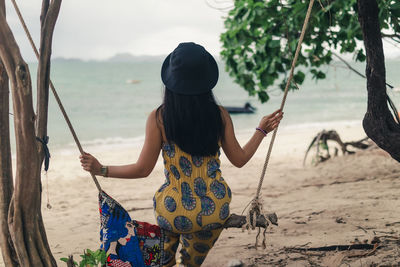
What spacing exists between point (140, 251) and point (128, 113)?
59.5ft

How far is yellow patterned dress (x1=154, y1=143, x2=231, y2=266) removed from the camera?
6.26 ft

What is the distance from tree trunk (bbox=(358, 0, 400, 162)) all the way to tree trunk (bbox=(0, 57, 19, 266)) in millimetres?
1701

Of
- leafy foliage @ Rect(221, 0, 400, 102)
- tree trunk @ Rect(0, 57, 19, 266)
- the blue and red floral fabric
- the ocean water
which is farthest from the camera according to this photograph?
the ocean water

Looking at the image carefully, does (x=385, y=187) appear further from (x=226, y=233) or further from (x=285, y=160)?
(x=285, y=160)

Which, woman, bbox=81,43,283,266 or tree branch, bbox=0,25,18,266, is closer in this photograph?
woman, bbox=81,43,283,266

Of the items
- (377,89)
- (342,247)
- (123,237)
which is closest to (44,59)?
(123,237)

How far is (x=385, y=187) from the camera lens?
154 inches

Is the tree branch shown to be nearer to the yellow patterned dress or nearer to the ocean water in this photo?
the yellow patterned dress

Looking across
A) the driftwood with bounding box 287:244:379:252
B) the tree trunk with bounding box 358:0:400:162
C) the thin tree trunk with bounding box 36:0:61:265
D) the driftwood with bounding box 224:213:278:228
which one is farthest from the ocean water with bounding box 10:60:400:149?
the thin tree trunk with bounding box 36:0:61:265

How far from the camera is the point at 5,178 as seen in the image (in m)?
2.16

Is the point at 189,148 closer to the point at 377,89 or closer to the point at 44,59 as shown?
the point at 44,59

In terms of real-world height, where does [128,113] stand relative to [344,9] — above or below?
below

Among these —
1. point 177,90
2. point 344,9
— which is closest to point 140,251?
point 177,90

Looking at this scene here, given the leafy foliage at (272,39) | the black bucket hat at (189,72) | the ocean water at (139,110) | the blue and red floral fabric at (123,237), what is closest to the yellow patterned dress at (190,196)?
the blue and red floral fabric at (123,237)
